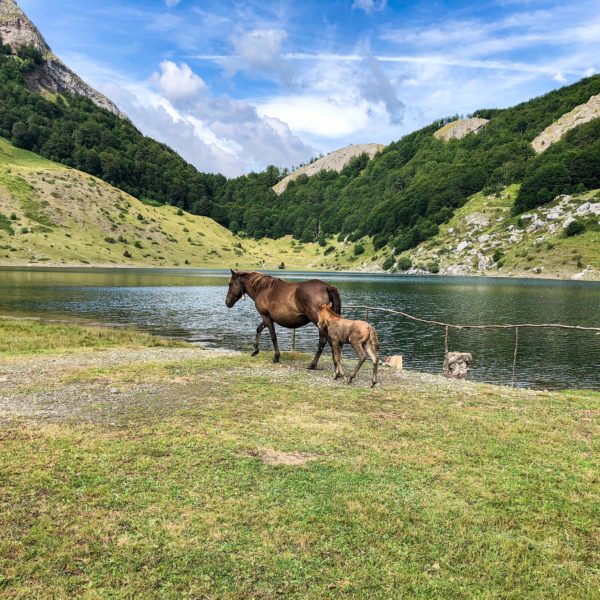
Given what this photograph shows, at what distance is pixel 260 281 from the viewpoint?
21547 mm

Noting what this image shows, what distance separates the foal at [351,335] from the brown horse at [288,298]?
2.88 ft

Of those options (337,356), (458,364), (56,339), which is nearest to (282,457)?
(337,356)

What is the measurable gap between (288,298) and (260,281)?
2.32 meters

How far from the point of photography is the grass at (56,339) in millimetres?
25584

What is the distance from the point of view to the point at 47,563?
19.4 feet

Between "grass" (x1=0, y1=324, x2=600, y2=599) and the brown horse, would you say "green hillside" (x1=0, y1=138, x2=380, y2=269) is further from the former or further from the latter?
"grass" (x1=0, y1=324, x2=600, y2=599)

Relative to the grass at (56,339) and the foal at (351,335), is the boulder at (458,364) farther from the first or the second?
the grass at (56,339)

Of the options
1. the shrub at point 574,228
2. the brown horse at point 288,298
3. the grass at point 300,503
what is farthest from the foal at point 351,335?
the shrub at point 574,228

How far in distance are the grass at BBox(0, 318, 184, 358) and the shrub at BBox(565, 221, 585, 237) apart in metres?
163

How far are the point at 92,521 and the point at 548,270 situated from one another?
165 m

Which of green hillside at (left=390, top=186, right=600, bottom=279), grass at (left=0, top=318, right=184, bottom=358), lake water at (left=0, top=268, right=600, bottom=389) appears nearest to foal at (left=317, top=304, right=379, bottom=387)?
lake water at (left=0, top=268, right=600, bottom=389)

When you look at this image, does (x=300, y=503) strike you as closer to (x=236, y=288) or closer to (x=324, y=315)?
(x=324, y=315)

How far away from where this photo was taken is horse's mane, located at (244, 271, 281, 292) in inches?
834

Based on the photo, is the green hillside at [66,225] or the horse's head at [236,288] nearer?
the horse's head at [236,288]
